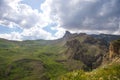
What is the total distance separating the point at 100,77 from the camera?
22.5 m

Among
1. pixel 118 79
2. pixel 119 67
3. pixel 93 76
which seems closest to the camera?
pixel 118 79

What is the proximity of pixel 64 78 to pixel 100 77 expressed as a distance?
305 cm

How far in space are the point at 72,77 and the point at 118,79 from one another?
12.3 ft

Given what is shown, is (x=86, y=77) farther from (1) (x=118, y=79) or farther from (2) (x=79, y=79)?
(1) (x=118, y=79)

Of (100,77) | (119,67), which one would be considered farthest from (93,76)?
(119,67)

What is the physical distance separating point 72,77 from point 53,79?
2883 millimetres

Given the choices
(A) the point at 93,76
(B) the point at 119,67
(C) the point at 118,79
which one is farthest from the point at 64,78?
(B) the point at 119,67

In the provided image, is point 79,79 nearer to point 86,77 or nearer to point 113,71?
point 86,77

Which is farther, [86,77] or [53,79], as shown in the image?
[53,79]

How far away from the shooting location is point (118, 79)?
2180 cm

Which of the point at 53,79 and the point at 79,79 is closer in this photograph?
the point at 79,79

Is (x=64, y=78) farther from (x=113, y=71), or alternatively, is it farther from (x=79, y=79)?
(x=113, y=71)

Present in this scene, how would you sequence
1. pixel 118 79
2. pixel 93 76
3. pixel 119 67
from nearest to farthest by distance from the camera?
pixel 118 79 → pixel 93 76 → pixel 119 67

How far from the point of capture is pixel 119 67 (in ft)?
85.9
